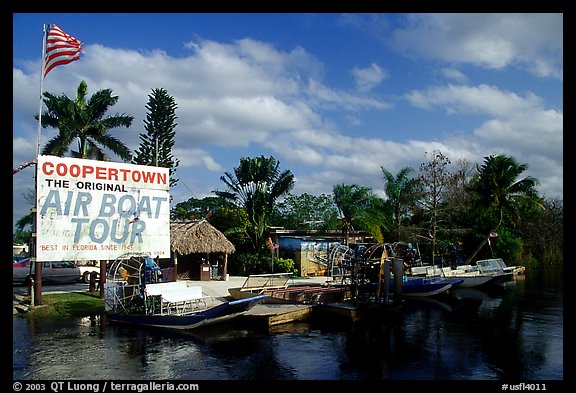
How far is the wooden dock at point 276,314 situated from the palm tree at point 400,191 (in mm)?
22529

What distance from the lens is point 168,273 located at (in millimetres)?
23453

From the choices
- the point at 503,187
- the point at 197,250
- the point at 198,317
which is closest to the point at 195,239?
the point at 197,250

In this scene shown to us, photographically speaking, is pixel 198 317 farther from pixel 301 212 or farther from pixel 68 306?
pixel 301 212

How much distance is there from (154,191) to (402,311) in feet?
37.9

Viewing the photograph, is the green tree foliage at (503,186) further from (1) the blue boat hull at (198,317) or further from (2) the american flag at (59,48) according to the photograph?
(2) the american flag at (59,48)

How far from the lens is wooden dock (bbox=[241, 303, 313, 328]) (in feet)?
53.8

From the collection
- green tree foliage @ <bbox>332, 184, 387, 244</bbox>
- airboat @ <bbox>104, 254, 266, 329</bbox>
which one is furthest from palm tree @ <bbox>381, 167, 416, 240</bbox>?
airboat @ <bbox>104, 254, 266, 329</bbox>

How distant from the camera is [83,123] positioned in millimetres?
26578

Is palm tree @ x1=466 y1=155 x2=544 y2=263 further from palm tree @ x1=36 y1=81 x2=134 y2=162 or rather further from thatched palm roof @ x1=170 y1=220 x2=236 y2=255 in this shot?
palm tree @ x1=36 y1=81 x2=134 y2=162

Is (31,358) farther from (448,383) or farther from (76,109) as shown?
(76,109)

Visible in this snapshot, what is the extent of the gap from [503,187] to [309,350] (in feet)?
99.6

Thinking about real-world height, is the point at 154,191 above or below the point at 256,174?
below

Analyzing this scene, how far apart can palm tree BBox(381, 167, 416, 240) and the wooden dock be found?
887 inches

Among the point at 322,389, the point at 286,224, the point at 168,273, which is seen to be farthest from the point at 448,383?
the point at 286,224
